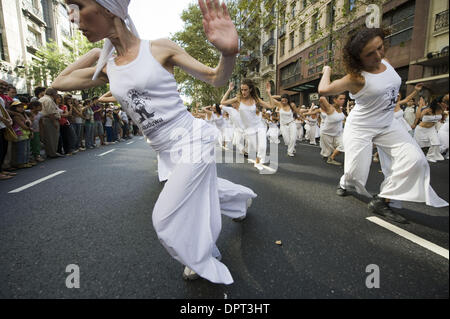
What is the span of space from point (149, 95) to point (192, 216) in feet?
2.86

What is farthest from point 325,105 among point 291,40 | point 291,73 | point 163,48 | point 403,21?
point 291,40

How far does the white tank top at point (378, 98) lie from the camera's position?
2.84m

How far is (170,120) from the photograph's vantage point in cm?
171

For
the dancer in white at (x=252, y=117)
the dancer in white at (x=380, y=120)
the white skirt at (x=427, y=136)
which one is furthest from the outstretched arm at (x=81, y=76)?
the white skirt at (x=427, y=136)

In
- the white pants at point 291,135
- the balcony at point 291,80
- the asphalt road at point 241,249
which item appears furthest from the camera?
the balcony at point 291,80

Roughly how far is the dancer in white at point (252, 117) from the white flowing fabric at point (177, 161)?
4523 mm

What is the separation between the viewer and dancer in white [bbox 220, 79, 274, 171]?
20.6 feet

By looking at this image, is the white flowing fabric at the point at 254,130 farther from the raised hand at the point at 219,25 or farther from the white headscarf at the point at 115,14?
the raised hand at the point at 219,25

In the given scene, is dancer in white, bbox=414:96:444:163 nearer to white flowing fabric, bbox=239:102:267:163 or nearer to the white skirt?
the white skirt

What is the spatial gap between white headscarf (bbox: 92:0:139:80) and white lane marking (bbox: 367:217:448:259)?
317 cm

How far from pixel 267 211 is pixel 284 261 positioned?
1.19 m

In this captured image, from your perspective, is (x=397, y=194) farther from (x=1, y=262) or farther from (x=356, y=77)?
(x=1, y=262)

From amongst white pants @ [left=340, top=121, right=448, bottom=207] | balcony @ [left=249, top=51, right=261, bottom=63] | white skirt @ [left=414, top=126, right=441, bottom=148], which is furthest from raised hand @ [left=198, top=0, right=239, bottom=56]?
balcony @ [left=249, top=51, right=261, bottom=63]

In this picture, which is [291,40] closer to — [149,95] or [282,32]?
[282,32]
